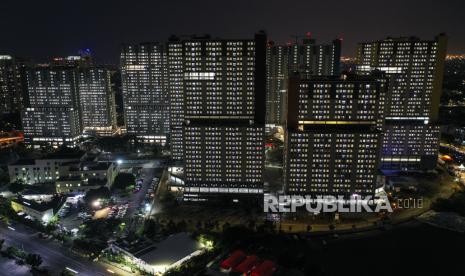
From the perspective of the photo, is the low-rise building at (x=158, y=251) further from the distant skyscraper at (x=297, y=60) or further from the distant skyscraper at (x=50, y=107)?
the distant skyscraper at (x=297, y=60)

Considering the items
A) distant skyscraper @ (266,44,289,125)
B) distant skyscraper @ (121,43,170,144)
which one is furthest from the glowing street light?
distant skyscraper @ (266,44,289,125)

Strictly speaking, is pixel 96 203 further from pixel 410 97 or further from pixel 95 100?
pixel 410 97

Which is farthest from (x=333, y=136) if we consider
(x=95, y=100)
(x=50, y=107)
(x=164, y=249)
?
(x=50, y=107)

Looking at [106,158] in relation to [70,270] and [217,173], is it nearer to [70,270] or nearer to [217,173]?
[217,173]

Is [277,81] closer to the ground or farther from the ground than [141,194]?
farther from the ground

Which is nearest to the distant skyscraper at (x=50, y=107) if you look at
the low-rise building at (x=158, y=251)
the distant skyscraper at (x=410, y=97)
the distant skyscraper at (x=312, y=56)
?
the low-rise building at (x=158, y=251)

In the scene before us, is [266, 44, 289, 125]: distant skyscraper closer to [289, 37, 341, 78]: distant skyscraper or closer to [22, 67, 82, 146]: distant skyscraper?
[289, 37, 341, 78]: distant skyscraper
